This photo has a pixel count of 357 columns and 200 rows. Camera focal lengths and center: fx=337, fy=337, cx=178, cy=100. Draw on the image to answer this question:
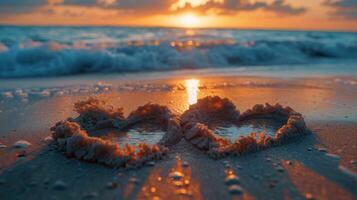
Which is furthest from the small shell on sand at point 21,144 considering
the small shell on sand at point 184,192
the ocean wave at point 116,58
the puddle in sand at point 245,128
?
the ocean wave at point 116,58

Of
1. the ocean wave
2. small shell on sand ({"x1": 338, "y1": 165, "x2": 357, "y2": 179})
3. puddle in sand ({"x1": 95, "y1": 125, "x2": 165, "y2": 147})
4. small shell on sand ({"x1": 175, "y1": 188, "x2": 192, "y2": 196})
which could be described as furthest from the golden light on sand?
the ocean wave

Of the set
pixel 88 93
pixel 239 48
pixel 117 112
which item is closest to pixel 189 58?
pixel 239 48

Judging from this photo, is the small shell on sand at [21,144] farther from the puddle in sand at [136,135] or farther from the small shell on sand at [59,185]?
the small shell on sand at [59,185]

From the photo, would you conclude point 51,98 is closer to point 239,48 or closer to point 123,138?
point 123,138

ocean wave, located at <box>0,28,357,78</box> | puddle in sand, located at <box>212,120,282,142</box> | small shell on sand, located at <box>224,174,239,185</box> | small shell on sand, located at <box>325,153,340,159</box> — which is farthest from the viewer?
ocean wave, located at <box>0,28,357,78</box>

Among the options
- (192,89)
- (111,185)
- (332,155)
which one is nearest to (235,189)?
(111,185)

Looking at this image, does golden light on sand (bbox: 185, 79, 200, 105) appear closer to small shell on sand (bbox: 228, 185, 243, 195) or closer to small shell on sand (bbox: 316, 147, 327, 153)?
small shell on sand (bbox: 316, 147, 327, 153)
